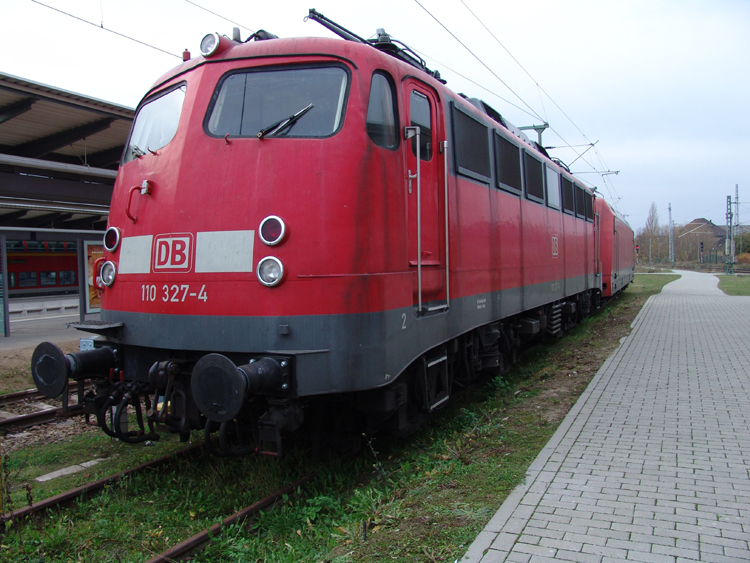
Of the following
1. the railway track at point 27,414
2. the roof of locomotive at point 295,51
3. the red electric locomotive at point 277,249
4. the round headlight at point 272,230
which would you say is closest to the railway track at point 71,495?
the red electric locomotive at point 277,249

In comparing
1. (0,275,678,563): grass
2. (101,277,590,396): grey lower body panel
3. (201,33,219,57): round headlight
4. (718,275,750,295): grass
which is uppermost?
(201,33,219,57): round headlight

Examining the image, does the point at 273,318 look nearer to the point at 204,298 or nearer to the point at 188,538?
the point at 204,298

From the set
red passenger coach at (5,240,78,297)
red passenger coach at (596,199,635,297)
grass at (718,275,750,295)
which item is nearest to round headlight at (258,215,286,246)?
red passenger coach at (596,199,635,297)

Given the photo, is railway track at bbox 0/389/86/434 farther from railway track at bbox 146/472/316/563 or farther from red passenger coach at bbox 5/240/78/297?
red passenger coach at bbox 5/240/78/297

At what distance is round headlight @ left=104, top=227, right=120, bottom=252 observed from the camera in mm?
4816

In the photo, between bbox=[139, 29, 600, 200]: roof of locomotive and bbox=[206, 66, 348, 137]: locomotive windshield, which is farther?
bbox=[139, 29, 600, 200]: roof of locomotive

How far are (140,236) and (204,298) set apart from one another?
34.9 inches

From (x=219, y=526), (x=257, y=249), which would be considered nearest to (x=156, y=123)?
(x=257, y=249)

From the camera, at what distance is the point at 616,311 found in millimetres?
18766

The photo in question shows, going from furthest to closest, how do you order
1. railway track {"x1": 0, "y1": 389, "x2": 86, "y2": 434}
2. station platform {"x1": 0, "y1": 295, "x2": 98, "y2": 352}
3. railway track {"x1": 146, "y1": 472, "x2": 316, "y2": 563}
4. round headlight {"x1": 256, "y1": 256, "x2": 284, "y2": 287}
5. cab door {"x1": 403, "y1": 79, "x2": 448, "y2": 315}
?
station platform {"x1": 0, "y1": 295, "x2": 98, "y2": 352}, railway track {"x1": 0, "y1": 389, "x2": 86, "y2": 434}, cab door {"x1": 403, "y1": 79, "x2": 448, "y2": 315}, round headlight {"x1": 256, "y1": 256, "x2": 284, "y2": 287}, railway track {"x1": 146, "y1": 472, "x2": 316, "y2": 563}

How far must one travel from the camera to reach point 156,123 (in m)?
4.97

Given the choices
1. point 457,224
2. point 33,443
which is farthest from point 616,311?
point 33,443

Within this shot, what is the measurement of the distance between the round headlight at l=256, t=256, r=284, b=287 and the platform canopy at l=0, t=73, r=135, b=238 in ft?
21.9

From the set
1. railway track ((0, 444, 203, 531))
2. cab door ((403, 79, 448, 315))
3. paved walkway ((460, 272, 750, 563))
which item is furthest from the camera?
cab door ((403, 79, 448, 315))
